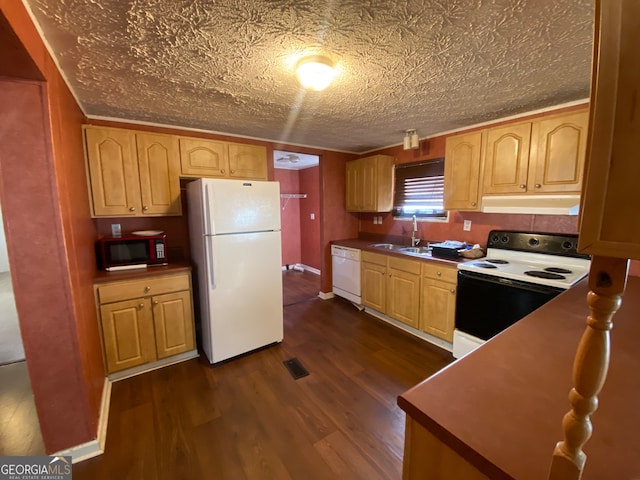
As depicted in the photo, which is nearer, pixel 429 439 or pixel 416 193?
pixel 429 439

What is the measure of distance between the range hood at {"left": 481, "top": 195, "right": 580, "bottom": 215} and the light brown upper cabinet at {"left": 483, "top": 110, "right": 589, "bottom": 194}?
1.9 inches

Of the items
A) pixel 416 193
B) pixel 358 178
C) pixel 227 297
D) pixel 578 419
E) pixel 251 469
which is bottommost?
pixel 251 469

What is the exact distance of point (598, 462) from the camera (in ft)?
1.92

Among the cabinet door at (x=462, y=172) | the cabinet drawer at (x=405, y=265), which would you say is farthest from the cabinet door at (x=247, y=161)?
the cabinet door at (x=462, y=172)

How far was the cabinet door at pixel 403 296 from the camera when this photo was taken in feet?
9.31

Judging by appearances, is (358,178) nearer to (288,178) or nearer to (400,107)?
(400,107)

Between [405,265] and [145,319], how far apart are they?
7.96 ft

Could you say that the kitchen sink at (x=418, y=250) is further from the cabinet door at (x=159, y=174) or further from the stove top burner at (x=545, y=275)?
the cabinet door at (x=159, y=174)

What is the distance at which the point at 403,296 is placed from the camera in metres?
2.97

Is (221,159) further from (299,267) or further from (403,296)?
(299,267)

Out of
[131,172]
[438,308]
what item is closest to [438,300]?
[438,308]

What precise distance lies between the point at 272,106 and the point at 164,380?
2.35 m

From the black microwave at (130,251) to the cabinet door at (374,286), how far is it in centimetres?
217

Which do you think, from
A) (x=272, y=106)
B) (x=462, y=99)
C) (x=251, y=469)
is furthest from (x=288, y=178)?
(x=251, y=469)
